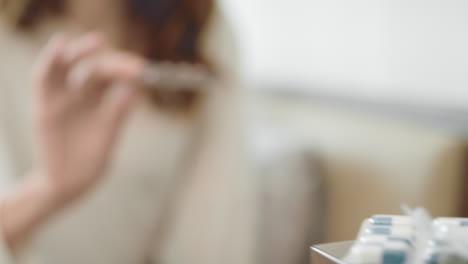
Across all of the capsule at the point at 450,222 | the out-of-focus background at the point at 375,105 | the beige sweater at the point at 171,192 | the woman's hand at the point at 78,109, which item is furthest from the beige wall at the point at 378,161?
the capsule at the point at 450,222

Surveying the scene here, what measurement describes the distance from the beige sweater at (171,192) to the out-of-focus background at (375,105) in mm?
67

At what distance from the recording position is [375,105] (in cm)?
83

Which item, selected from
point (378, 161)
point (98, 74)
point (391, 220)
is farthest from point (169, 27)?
point (391, 220)

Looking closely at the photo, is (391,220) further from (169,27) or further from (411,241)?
(169,27)

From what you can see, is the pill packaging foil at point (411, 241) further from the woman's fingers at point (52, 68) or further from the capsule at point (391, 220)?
the woman's fingers at point (52, 68)

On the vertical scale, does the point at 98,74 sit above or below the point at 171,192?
above

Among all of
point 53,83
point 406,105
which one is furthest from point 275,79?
point 53,83

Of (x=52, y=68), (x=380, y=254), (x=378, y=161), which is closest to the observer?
(x=380, y=254)

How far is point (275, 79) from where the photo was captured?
3.89 ft

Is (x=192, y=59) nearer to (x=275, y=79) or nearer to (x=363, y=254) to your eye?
(x=275, y=79)

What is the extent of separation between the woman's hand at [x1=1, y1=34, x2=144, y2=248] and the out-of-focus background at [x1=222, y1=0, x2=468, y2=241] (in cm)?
23

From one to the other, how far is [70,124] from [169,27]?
10.1 inches

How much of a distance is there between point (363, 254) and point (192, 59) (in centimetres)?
68

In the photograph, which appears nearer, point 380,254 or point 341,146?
point 380,254
